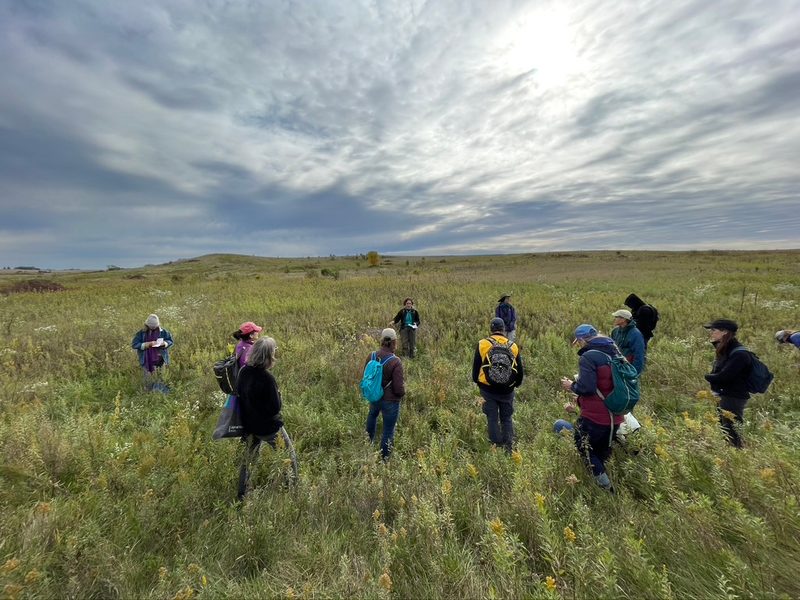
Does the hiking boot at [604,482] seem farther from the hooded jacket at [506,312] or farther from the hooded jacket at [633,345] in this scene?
the hooded jacket at [506,312]

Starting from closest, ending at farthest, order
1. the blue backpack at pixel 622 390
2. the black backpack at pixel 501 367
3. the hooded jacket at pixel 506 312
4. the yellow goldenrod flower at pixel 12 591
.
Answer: the yellow goldenrod flower at pixel 12 591, the blue backpack at pixel 622 390, the black backpack at pixel 501 367, the hooded jacket at pixel 506 312

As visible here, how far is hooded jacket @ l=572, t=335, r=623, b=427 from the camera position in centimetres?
369

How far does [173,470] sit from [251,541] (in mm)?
1712

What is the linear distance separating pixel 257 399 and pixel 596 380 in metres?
3.82

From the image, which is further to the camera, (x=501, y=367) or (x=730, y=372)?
(x=501, y=367)

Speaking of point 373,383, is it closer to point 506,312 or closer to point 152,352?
point 152,352

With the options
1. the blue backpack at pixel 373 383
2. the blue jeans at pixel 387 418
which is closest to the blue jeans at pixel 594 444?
the blue jeans at pixel 387 418

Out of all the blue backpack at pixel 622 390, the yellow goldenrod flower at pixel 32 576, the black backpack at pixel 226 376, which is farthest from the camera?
the black backpack at pixel 226 376

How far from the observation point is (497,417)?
5098mm

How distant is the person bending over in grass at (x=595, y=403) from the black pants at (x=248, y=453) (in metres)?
3.69

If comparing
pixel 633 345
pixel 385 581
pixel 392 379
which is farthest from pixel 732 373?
pixel 385 581

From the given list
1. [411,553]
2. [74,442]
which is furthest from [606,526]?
[74,442]

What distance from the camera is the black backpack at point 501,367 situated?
189 inches

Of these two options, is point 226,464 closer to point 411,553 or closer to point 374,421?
point 374,421
